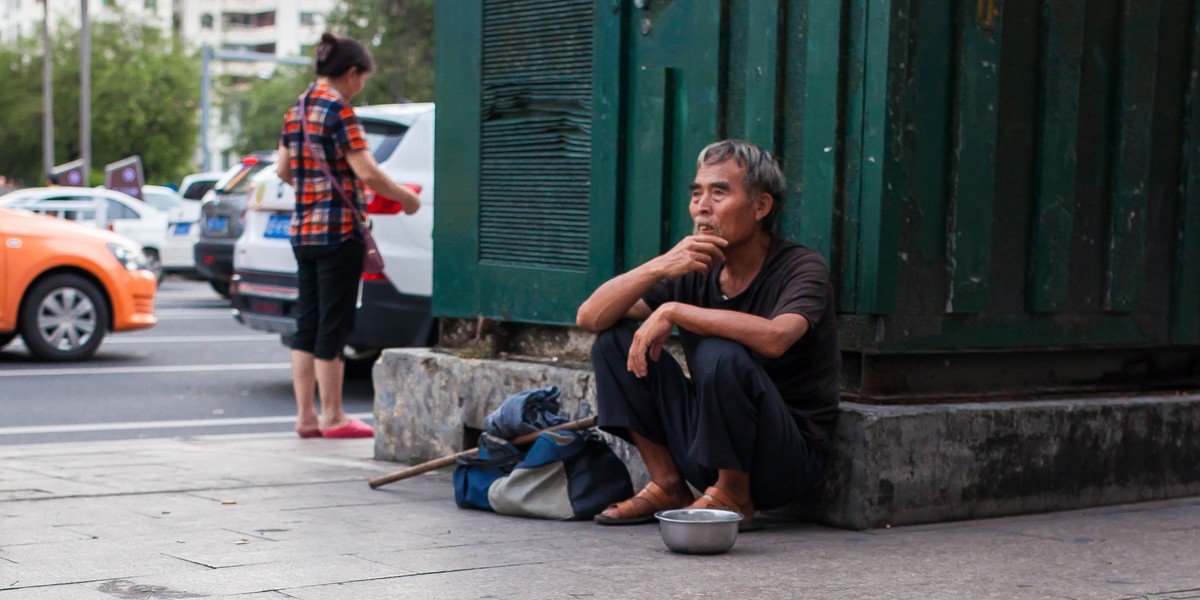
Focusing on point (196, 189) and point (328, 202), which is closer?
point (328, 202)

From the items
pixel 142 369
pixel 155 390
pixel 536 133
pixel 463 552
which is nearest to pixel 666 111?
pixel 536 133

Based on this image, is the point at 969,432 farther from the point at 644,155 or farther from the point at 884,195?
the point at 644,155

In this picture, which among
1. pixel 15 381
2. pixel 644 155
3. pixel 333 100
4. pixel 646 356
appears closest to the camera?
pixel 646 356

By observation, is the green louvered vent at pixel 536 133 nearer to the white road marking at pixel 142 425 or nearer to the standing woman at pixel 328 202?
the standing woman at pixel 328 202

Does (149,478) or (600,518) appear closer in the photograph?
(600,518)

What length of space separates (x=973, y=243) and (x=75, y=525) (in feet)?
9.81

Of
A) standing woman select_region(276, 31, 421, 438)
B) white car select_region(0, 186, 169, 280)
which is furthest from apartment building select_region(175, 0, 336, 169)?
standing woman select_region(276, 31, 421, 438)

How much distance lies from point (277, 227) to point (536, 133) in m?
3.40

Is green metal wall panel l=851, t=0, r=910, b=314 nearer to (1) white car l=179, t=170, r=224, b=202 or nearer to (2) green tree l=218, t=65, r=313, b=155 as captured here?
(1) white car l=179, t=170, r=224, b=202

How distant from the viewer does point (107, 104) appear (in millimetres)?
54531

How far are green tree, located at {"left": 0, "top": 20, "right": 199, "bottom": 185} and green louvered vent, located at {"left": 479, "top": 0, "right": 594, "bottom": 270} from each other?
5010 cm

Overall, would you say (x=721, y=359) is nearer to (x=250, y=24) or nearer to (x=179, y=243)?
(x=179, y=243)

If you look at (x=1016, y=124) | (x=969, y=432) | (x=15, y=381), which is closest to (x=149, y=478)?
(x=969, y=432)

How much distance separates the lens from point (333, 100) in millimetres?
7164
